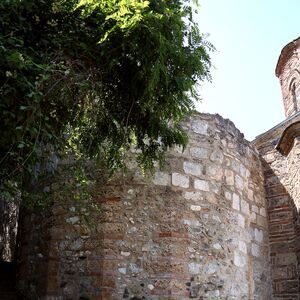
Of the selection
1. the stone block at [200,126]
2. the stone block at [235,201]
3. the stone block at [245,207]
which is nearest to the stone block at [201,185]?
the stone block at [235,201]

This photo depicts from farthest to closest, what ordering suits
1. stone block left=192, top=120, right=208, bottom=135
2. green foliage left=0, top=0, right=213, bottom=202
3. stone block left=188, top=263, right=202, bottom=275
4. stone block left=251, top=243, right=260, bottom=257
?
stone block left=251, top=243, right=260, bottom=257, stone block left=192, top=120, right=208, bottom=135, stone block left=188, top=263, right=202, bottom=275, green foliage left=0, top=0, right=213, bottom=202

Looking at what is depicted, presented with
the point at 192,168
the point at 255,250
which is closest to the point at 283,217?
the point at 255,250

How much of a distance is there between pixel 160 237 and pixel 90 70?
237 centimetres

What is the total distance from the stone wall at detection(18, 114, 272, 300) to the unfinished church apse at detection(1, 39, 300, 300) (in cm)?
1

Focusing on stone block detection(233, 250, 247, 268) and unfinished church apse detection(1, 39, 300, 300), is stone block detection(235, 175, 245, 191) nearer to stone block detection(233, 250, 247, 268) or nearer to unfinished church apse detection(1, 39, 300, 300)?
unfinished church apse detection(1, 39, 300, 300)

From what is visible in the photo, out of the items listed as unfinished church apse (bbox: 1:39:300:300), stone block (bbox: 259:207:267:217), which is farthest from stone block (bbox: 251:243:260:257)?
stone block (bbox: 259:207:267:217)

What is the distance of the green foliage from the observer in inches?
138

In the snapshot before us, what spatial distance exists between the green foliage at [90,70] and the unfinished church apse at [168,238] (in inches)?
56.7

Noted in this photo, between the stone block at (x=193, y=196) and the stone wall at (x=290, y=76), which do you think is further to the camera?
the stone wall at (x=290, y=76)

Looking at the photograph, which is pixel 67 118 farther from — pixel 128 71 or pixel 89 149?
pixel 128 71

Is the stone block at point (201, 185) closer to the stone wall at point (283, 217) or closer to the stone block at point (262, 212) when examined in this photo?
the stone block at point (262, 212)

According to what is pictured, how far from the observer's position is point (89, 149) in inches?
175

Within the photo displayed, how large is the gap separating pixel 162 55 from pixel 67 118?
1.09m

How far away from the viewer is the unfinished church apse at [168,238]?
5348 mm
